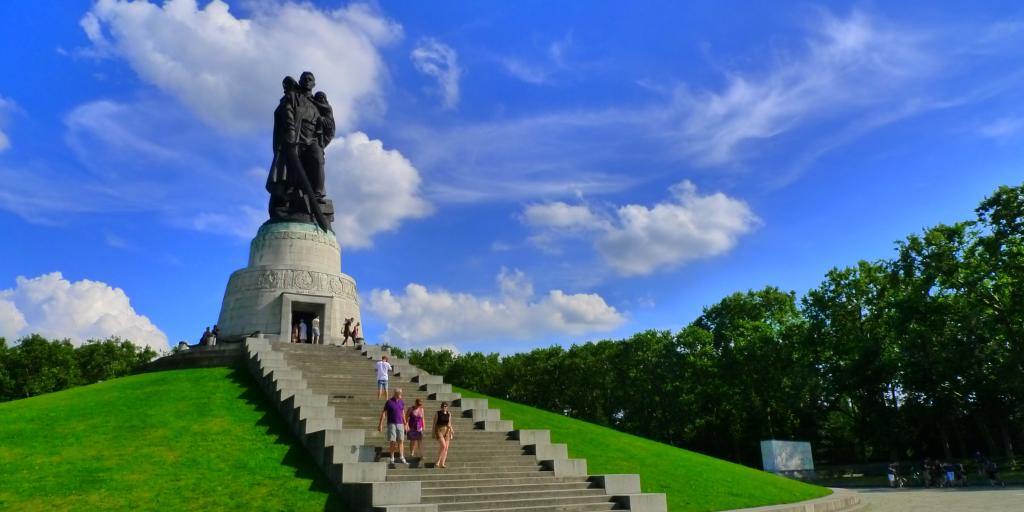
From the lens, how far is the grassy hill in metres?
12.6

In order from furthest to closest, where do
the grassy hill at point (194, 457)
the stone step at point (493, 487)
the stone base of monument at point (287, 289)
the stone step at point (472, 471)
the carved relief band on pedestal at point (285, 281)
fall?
the carved relief band on pedestal at point (285, 281), the stone base of monument at point (287, 289), the stone step at point (472, 471), the stone step at point (493, 487), the grassy hill at point (194, 457)

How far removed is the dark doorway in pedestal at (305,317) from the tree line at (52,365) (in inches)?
1095

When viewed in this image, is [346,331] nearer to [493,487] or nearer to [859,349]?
[493,487]

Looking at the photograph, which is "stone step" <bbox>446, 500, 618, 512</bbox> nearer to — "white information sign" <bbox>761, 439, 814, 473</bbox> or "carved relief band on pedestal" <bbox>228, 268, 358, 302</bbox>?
"carved relief band on pedestal" <bbox>228, 268, 358, 302</bbox>

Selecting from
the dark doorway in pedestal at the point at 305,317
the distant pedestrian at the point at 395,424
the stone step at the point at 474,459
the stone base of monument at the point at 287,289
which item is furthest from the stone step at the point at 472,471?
the dark doorway in pedestal at the point at 305,317

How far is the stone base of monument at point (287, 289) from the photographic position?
30031 mm

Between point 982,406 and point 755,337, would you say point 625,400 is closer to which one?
point 755,337

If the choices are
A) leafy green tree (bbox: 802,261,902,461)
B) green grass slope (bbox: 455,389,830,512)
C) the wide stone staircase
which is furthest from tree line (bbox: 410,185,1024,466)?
the wide stone staircase

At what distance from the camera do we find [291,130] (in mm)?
34875

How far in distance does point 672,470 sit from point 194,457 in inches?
531

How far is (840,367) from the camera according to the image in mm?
45469

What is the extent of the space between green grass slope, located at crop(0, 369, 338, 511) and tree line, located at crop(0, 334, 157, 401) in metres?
37.9

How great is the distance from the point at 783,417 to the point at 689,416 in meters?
7.88

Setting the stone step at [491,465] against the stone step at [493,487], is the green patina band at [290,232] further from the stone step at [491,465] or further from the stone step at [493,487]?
the stone step at [493,487]
